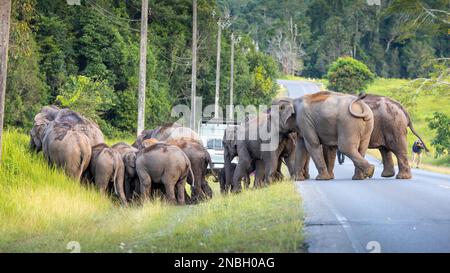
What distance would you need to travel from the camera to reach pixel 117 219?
17.9m

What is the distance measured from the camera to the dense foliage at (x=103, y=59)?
130 ft

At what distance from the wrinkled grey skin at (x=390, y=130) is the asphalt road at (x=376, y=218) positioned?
4431 millimetres

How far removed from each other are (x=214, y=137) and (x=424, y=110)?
59.5 metres

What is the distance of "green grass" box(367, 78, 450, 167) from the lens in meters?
55.3

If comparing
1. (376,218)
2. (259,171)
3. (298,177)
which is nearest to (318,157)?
(298,177)

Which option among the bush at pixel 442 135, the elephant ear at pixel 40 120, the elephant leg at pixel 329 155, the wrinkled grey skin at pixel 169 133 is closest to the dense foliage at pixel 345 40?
the bush at pixel 442 135

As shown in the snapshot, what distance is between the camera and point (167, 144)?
2233 centimetres

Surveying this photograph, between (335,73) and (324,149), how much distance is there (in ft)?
258

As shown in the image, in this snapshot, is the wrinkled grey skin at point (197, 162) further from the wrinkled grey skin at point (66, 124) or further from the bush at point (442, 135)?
the bush at point (442, 135)

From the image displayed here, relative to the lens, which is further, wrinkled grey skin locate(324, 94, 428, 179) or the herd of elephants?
wrinkled grey skin locate(324, 94, 428, 179)

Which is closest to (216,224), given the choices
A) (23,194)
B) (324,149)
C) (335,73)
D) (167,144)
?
(23,194)

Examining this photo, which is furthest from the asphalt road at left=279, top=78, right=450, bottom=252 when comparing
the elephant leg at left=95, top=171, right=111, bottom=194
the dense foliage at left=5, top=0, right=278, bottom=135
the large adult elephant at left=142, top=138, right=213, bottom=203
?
the dense foliage at left=5, top=0, right=278, bottom=135

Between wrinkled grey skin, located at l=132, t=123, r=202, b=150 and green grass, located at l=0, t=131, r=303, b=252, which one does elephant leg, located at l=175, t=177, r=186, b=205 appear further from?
wrinkled grey skin, located at l=132, t=123, r=202, b=150
